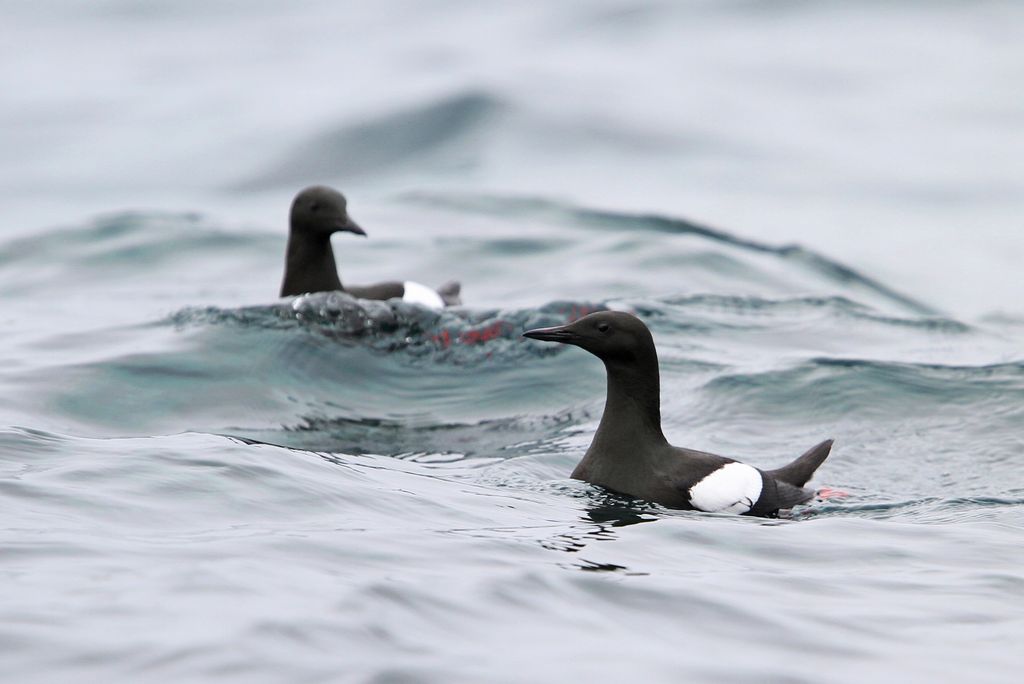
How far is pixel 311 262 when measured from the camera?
1102 centimetres

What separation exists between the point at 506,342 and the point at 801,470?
10.7ft

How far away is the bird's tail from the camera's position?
769 cm

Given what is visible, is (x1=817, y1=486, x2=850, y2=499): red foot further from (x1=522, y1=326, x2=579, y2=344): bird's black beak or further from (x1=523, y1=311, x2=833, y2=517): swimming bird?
(x1=522, y1=326, x2=579, y2=344): bird's black beak

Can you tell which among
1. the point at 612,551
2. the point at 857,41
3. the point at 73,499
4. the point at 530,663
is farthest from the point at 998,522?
the point at 857,41

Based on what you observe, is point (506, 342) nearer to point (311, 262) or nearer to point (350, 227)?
point (350, 227)

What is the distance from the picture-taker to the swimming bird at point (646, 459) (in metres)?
7.18

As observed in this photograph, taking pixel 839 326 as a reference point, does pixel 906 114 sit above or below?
above

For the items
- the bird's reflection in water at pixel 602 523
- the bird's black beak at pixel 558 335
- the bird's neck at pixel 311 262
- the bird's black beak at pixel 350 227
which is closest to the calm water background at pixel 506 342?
the bird's reflection in water at pixel 602 523

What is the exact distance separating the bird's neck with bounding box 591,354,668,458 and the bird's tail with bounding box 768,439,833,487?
658mm

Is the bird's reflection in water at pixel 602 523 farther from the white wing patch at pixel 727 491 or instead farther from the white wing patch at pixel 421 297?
the white wing patch at pixel 421 297

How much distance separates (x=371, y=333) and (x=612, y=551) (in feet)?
15.9

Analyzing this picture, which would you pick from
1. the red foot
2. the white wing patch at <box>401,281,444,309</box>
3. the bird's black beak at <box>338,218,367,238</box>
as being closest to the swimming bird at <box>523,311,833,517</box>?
the red foot

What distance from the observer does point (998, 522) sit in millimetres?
6922

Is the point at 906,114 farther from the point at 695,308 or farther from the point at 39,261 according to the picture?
the point at 39,261
